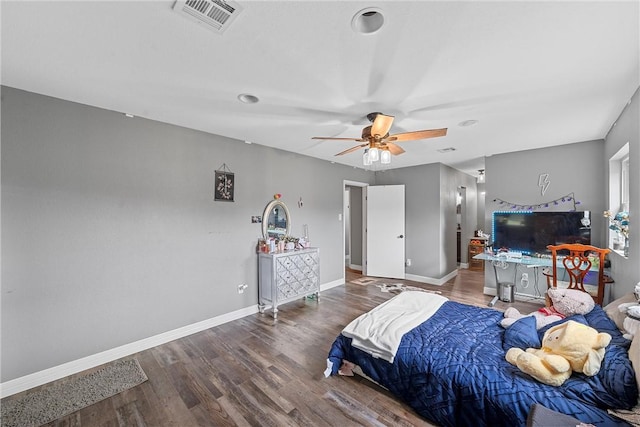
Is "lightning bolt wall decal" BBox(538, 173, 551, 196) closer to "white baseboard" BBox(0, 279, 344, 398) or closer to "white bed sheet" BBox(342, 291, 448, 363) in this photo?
"white bed sheet" BBox(342, 291, 448, 363)

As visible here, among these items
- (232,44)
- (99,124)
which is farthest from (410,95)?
(99,124)

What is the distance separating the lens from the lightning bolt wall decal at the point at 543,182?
3.86 m

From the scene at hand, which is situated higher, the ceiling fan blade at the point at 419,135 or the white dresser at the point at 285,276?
the ceiling fan blade at the point at 419,135

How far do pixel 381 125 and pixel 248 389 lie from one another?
2.49m

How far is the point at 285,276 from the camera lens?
359cm

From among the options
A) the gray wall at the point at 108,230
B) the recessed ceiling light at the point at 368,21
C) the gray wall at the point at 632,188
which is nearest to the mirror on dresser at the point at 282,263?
the gray wall at the point at 108,230

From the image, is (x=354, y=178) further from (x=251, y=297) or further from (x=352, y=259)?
(x=251, y=297)

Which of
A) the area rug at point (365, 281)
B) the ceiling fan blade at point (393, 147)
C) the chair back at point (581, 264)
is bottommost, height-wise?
the area rug at point (365, 281)

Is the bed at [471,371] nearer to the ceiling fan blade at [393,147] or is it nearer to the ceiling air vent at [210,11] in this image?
the ceiling fan blade at [393,147]

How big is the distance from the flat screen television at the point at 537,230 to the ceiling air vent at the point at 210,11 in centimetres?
453

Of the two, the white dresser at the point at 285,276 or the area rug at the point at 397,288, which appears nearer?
the white dresser at the point at 285,276

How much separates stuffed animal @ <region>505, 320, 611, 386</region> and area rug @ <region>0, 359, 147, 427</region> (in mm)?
2885

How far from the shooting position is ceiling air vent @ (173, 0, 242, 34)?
1303 millimetres

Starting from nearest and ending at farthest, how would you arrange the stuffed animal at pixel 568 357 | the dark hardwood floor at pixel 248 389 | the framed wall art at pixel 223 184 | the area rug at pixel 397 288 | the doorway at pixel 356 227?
the stuffed animal at pixel 568 357, the dark hardwood floor at pixel 248 389, the framed wall art at pixel 223 184, the area rug at pixel 397 288, the doorway at pixel 356 227
